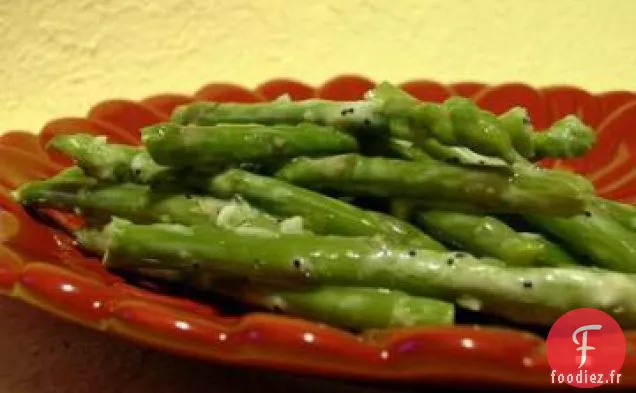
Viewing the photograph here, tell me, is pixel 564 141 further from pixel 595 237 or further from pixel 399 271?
pixel 399 271

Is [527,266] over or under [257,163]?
under

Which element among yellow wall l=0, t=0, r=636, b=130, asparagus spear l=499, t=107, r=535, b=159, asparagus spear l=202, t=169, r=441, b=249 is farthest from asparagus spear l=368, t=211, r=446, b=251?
yellow wall l=0, t=0, r=636, b=130

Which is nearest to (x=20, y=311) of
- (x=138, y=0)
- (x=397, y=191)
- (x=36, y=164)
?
(x=36, y=164)

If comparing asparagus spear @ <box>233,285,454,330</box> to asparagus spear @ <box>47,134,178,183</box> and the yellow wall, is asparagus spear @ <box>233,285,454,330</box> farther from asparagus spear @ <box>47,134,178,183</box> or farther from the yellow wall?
the yellow wall

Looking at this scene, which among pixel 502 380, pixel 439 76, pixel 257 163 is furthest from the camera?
pixel 439 76

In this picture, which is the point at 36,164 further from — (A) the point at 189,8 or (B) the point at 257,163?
(A) the point at 189,8
